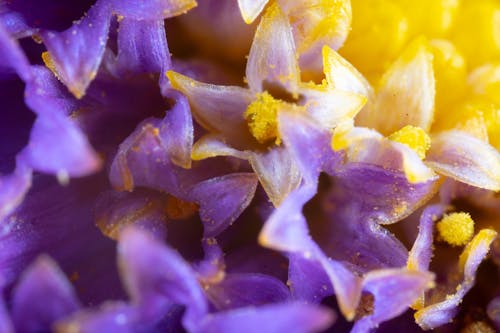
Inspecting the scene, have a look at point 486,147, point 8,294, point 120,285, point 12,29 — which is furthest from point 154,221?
point 486,147

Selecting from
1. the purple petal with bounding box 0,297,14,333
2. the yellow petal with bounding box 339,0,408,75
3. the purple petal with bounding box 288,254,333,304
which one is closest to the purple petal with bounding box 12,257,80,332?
the purple petal with bounding box 0,297,14,333

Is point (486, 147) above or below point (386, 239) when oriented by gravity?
above

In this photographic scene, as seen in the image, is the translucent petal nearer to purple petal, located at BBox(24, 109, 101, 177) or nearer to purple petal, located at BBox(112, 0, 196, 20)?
purple petal, located at BBox(112, 0, 196, 20)

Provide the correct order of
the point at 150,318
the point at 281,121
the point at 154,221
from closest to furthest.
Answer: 1. the point at 150,318
2. the point at 281,121
3. the point at 154,221

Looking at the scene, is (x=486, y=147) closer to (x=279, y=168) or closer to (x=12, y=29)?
(x=279, y=168)

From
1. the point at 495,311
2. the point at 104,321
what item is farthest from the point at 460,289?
the point at 104,321

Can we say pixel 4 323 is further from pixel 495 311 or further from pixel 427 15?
pixel 427 15
